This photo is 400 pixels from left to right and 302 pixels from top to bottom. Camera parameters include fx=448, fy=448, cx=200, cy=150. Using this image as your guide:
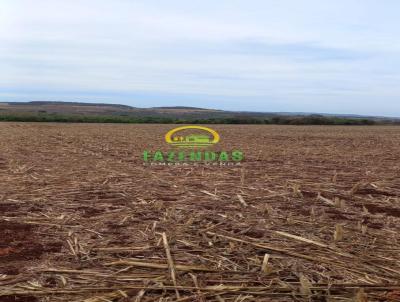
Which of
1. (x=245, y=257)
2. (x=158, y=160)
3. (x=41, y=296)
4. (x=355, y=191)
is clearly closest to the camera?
(x=41, y=296)

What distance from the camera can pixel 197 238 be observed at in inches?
172

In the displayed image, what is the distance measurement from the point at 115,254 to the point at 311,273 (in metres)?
1.67

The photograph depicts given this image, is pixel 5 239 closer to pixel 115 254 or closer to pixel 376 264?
pixel 115 254

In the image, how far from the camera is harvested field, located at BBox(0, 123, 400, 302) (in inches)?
127

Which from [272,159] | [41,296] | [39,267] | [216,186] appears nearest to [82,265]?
[39,267]

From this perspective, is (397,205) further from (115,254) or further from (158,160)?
(158,160)

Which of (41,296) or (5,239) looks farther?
(5,239)

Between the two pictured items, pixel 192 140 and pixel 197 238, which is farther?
pixel 192 140

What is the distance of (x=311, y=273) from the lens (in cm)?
353

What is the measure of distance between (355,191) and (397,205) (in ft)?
3.21

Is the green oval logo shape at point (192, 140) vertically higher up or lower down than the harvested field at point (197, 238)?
higher up

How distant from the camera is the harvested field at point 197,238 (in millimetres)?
3232

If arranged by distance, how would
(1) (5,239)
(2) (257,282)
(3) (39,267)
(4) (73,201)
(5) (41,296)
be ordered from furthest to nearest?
(4) (73,201)
(1) (5,239)
(3) (39,267)
(2) (257,282)
(5) (41,296)

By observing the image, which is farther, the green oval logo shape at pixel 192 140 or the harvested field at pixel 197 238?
the green oval logo shape at pixel 192 140
